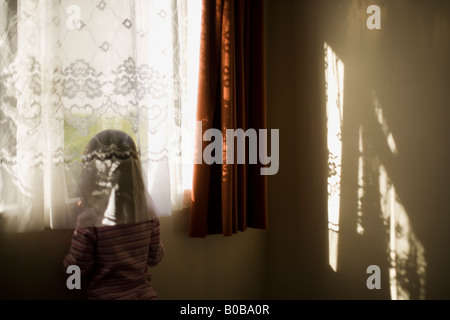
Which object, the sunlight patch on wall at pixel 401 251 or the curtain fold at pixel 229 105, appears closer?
the sunlight patch on wall at pixel 401 251

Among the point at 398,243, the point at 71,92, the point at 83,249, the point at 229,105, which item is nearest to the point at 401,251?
the point at 398,243

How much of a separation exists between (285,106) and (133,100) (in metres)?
1.14

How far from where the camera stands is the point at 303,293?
2217 mm

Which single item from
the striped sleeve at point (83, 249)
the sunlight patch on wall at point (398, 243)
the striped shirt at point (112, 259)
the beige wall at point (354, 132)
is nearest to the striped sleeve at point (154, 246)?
the striped shirt at point (112, 259)

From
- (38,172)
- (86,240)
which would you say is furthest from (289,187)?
(38,172)

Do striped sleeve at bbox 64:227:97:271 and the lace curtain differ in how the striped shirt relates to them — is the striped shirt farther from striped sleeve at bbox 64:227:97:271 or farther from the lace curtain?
the lace curtain

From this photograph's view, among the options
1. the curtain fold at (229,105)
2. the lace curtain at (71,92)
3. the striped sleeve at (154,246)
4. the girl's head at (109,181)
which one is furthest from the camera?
the curtain fold at (229,105)

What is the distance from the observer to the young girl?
134 centimetres

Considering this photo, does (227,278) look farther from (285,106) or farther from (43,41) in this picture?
(43,41)

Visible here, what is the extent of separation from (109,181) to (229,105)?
79 cm

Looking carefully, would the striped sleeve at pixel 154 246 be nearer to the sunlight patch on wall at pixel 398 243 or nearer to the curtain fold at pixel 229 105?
the curtain fold at pixel 229 105

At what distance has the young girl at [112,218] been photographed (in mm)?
1344

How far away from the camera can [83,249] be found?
1299mm

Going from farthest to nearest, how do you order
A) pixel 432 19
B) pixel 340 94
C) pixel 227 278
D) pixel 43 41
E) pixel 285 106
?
pixel 285 106 < pixel 227 278 < pixel 340 94 < pixel 432 19 < pixel 43 41
